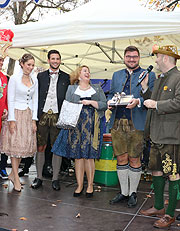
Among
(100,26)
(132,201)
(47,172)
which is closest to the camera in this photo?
(132,201)

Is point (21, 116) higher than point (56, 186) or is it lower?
higher

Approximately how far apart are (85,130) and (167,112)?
144 centimetres

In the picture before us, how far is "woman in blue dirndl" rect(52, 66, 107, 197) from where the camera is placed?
14.2ft

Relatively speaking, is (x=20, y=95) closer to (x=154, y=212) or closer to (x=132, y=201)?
(x=132, y=201)

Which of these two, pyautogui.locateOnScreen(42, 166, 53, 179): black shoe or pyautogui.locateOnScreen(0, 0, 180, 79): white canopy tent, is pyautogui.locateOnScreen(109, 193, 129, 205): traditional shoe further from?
pyautogui.locateOnScreen(0, 0, 180, 79): white canopy tent

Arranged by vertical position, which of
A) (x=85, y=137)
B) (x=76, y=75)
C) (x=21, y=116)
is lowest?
(x=85, y=137)

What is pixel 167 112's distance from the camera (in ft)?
10.4

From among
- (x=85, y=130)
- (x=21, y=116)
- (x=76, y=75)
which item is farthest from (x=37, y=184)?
(x=76, y=75)

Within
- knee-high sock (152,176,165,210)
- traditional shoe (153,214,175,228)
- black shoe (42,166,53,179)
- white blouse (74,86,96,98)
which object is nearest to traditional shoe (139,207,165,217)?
knee-high sock (152,176,165,210)

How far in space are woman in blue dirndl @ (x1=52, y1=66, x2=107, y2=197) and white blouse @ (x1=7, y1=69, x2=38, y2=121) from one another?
522mm

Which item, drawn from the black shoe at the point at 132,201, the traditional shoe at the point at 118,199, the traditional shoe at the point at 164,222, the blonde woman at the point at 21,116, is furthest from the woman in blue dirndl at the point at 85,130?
Result: the traditional shoe at the point at 164,222

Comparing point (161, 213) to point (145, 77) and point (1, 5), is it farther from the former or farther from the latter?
point (1, 5)

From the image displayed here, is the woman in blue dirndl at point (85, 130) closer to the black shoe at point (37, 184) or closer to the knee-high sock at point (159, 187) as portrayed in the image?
the black shoe at point (37, 184)

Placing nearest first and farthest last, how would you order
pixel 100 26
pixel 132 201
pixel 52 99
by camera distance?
pixel 132 201
pixel 100 26
pixel 52 99
